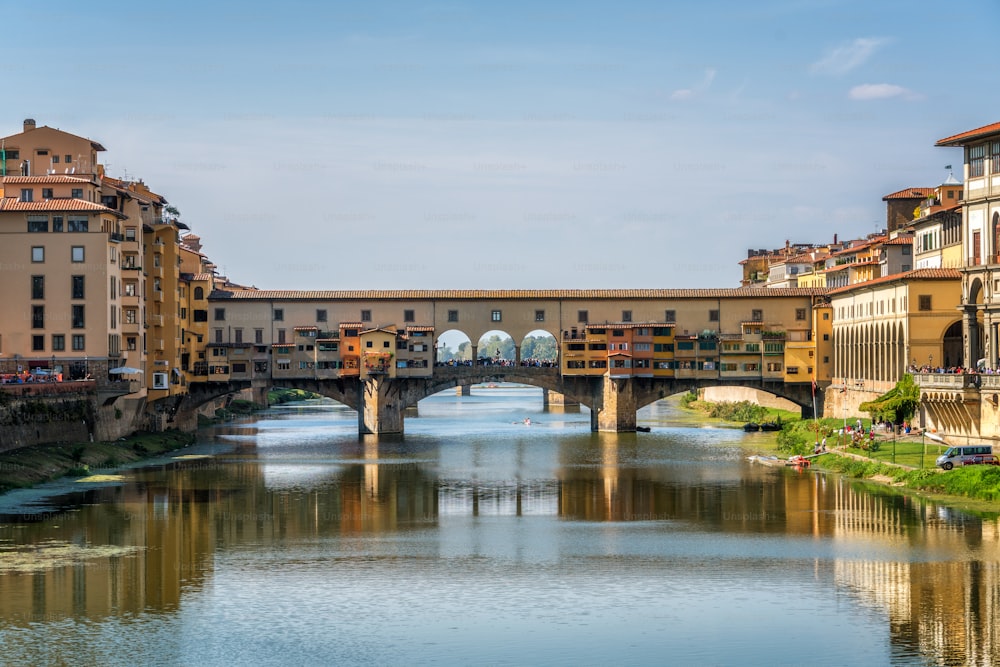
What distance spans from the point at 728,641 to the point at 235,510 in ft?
100

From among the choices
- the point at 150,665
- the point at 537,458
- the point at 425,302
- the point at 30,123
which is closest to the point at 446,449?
the point at 537,458

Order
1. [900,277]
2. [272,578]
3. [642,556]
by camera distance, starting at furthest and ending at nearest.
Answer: [900,277] < [642,556] < [272,578]

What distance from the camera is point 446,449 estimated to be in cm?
9594

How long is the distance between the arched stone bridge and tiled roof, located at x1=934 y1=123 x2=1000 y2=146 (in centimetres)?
3505

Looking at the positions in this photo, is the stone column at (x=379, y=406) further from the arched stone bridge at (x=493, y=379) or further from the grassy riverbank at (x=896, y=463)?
the grassy riverbank at (x=896, y=463)

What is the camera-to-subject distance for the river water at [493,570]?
3716cm

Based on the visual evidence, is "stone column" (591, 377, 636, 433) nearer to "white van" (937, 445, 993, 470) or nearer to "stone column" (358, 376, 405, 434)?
"stone column" (358, 376, 405, 434)

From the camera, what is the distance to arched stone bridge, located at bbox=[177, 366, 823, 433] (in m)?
107

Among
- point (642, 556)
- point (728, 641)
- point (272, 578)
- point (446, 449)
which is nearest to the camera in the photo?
point (728, 641)

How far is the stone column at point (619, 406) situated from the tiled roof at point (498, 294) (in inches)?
275

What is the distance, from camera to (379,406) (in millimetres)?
107062

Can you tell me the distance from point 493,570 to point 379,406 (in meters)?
60.2

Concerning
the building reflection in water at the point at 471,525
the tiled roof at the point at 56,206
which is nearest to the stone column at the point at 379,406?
the building reflection in water at the point at 471,525

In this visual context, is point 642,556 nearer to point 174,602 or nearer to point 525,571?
point 525,571
